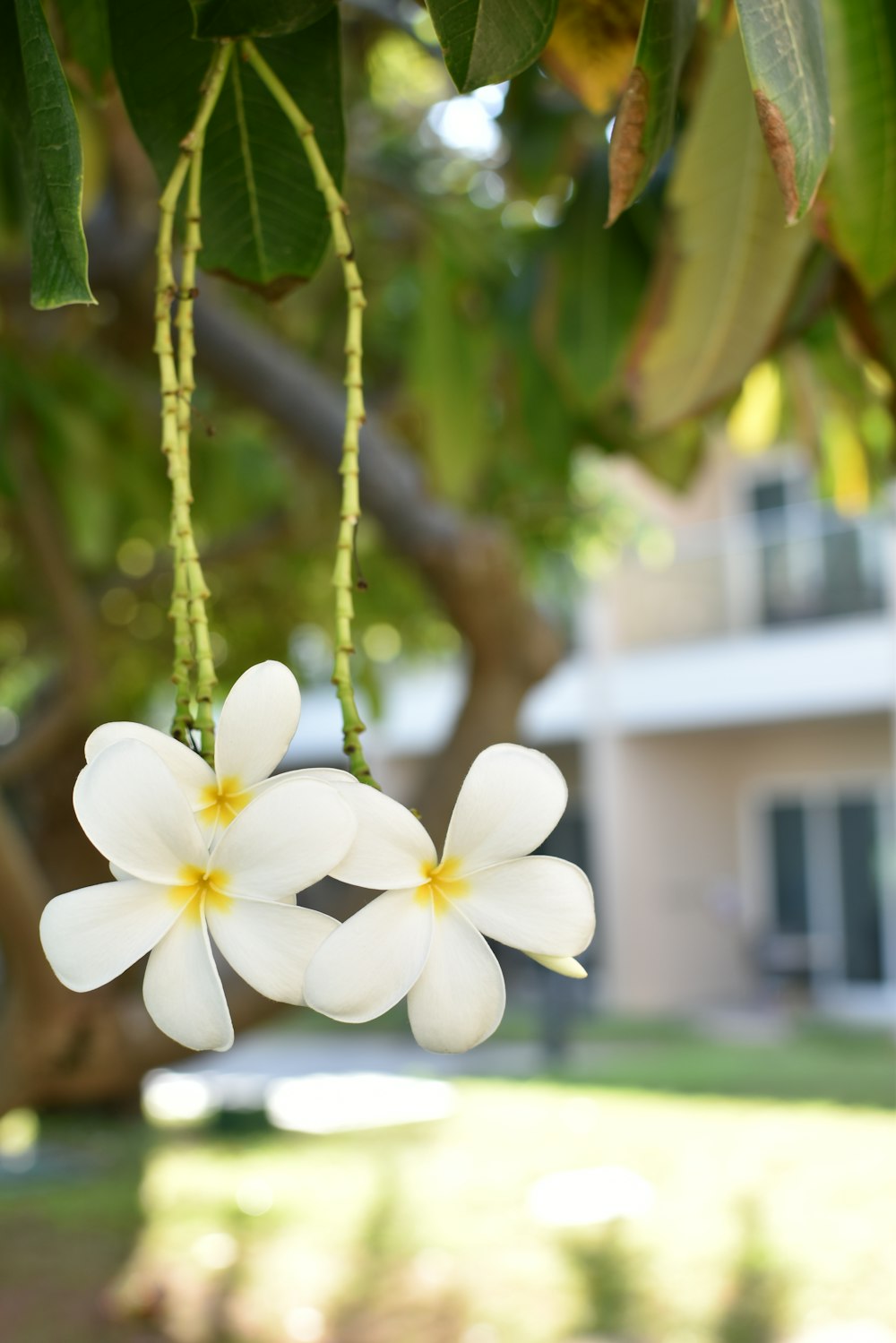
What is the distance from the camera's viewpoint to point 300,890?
1.37 feet

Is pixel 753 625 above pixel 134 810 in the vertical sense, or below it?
above

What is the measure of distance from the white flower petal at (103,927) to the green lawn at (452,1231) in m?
3.98

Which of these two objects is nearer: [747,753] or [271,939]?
[271,939]

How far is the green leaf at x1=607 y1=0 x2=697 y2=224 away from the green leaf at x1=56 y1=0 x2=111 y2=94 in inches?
11.1

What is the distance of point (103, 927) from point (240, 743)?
0.21 feet

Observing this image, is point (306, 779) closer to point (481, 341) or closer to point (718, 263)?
point (718, 263)

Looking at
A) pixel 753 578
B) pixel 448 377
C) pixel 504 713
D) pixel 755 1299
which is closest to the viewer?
pixel 448 377

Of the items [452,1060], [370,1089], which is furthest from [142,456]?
[452,1060]

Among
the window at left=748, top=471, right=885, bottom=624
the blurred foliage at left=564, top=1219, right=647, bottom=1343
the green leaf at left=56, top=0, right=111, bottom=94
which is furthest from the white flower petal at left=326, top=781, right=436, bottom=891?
the window at left=748, top=471, right=885, bottom=624

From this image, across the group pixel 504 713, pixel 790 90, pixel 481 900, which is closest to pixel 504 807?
pixel 481 900

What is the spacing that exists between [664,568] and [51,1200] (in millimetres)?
7483

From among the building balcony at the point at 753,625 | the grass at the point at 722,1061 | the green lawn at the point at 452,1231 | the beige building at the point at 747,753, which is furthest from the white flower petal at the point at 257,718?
the beige building at the point at 747,753

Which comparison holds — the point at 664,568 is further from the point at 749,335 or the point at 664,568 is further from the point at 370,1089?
the point at 749,335

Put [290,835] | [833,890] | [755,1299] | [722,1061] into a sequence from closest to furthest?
[290,835] → [755,1299] → [722,1061] → [833,890]
